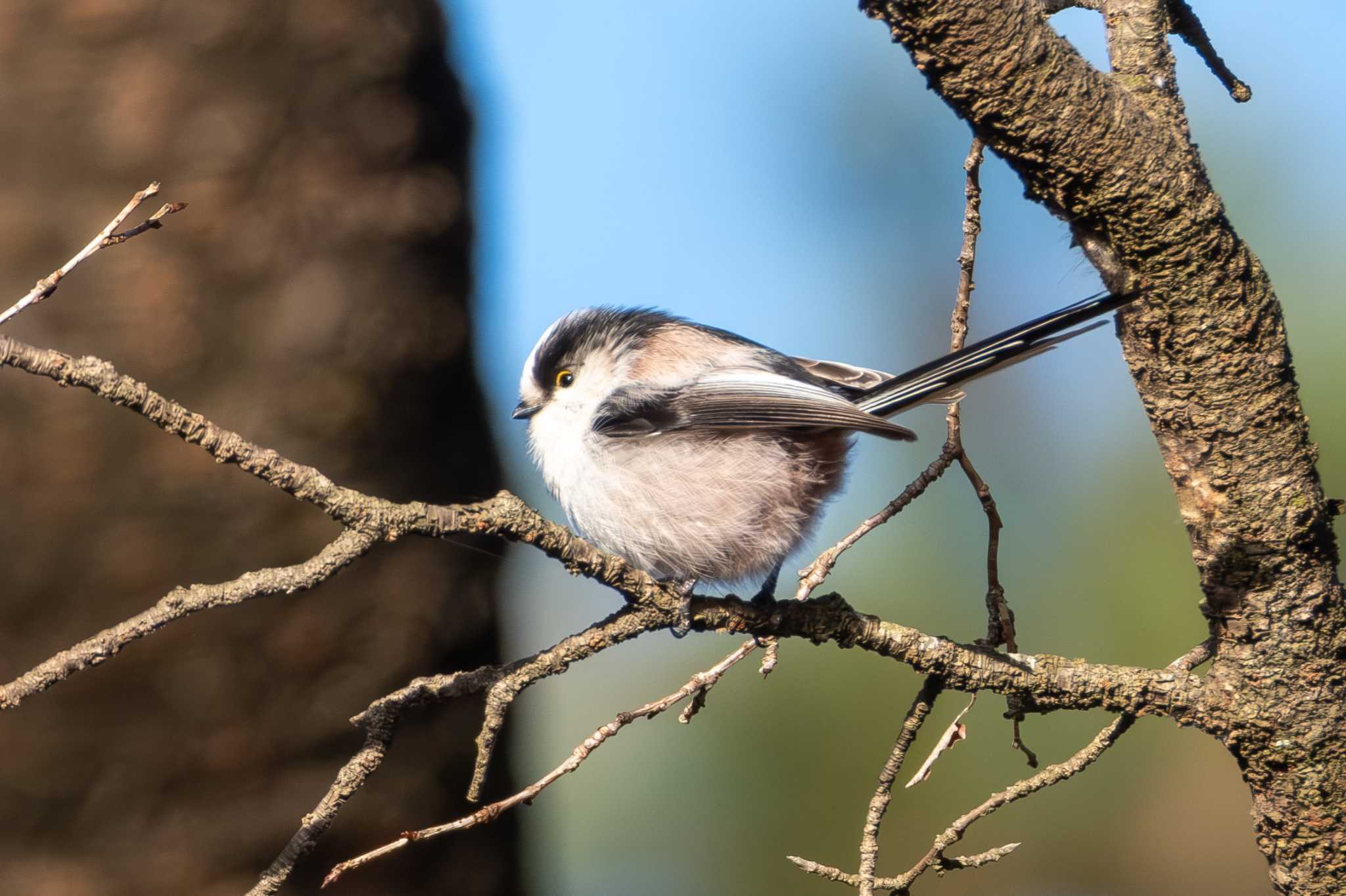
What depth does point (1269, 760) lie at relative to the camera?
1547 millimetres

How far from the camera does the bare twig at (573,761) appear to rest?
4.41 feet

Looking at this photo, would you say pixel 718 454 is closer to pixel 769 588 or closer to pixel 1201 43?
pixel 769 588

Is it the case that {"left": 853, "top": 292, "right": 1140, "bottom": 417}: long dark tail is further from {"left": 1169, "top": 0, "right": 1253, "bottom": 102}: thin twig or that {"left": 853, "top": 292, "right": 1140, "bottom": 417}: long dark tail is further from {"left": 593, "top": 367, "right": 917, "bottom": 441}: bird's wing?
{"left": 1169, "top": 0, "right": 1253, "bottom": 102}: thin twig

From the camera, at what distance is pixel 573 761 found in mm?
1488

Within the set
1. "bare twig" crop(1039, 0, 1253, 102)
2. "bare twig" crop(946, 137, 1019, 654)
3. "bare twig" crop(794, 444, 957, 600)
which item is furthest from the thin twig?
"bare twig" crop(794, 444, 957, 600)

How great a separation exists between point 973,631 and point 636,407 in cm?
219

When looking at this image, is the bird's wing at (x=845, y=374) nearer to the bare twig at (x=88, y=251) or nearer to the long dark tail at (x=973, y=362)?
the long dark tail at (x=973, y=362)

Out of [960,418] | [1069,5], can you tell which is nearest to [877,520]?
[960,418]

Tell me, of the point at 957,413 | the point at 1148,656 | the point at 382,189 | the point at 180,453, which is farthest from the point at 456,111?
the point at 1148,656

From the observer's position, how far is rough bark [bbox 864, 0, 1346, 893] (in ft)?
4.28

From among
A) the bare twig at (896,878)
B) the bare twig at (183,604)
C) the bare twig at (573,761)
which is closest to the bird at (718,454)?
the bare twig at (573,761)

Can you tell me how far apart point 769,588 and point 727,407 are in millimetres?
418

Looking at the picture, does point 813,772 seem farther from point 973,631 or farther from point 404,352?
point 404,352

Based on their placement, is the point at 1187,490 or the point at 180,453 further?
the point at 180,453
